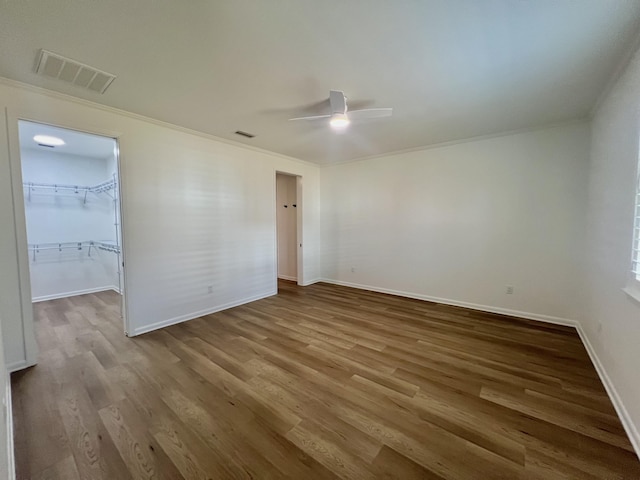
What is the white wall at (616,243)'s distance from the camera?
170cm

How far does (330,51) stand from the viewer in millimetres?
1854

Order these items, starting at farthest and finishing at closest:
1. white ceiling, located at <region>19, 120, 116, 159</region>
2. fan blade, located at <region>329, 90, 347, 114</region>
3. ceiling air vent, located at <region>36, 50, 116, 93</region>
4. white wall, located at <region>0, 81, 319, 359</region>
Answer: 1. white ceiling, located at <region>19, 120, 116, 159</region>
2. white wall, located at <region>0, 81, 319, 359</region>
3. fan blade, located at <region>329, 90, 347, 114</region>
4. ceiling air vent, located at <region>36, 50, 116, 93</region>

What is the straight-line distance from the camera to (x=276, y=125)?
3.28 meters

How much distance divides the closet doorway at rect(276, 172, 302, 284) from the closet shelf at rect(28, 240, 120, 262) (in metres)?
3.30

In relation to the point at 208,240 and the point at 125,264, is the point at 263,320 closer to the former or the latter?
the point at 208,240

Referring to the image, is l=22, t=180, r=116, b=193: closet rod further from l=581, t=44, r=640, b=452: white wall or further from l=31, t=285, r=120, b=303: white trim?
l=581, t=44, r=640, b=452: white wall

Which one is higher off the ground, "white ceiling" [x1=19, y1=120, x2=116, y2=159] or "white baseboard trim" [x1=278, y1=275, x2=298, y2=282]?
"white ceiling" [x1=19, y1=120, x2=116, y2=159]

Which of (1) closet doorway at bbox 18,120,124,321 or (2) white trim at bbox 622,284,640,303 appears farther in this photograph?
(1) closet doorway at bbox 18,120,124,321

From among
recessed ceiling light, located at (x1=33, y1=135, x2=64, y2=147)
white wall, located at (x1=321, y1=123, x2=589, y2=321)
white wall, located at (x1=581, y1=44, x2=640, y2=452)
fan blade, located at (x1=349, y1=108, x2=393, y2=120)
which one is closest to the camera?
white wall, located at (x1=581, y1=44, x2=640, y2=452)

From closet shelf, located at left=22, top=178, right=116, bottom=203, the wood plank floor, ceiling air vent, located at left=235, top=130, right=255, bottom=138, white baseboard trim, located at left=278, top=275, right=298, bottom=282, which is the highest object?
ceiling air vent, located at left=235, top=130, right=255, bottom=138

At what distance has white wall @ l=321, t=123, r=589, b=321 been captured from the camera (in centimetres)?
329

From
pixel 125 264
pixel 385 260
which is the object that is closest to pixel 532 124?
pixel 385 260

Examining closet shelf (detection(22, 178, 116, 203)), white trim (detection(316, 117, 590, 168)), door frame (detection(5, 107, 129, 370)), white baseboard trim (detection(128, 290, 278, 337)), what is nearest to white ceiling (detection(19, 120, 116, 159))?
closet shelf (detection(22, 178, 116, 203))

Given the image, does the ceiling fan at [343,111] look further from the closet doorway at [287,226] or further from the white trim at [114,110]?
the closet doorway at [287,226]
